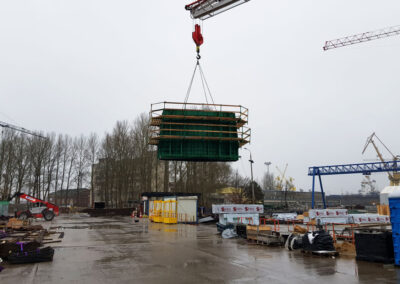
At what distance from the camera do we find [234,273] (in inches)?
347

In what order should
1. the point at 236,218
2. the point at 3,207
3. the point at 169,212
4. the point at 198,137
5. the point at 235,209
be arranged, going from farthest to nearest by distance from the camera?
1. the point at 3,207
2. the point at 169,212
3. the point at 236,218
4. the point at 235,209
5. the point at 198,137

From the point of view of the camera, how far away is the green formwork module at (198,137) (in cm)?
1569

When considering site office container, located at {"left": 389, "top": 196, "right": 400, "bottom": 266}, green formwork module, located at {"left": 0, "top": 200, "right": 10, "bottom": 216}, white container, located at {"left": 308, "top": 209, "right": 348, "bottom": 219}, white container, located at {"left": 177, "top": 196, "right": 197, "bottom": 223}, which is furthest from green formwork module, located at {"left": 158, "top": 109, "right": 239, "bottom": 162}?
green formwork module, located at {"left": 0, "top": 200, "right": 10, "bottom": 216}

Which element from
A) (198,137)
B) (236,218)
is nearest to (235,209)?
(236,218)

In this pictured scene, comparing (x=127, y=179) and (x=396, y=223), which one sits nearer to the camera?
(x=396, y=223)

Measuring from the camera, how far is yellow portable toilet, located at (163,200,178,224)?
29416 millimetres

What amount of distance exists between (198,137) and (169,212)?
1683 centimetres

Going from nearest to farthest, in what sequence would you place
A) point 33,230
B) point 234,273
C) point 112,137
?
point 234,273
point 33,230
point 112,137

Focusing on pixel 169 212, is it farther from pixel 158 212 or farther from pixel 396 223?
pixel 396 223

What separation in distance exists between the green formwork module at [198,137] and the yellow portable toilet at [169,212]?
49.2 ft

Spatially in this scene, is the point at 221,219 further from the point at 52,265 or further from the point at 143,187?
the point at 143,187

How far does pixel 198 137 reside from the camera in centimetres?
1560

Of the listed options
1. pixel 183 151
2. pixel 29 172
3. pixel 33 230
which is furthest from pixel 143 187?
pixel 183 151

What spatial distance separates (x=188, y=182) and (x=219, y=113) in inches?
1352
